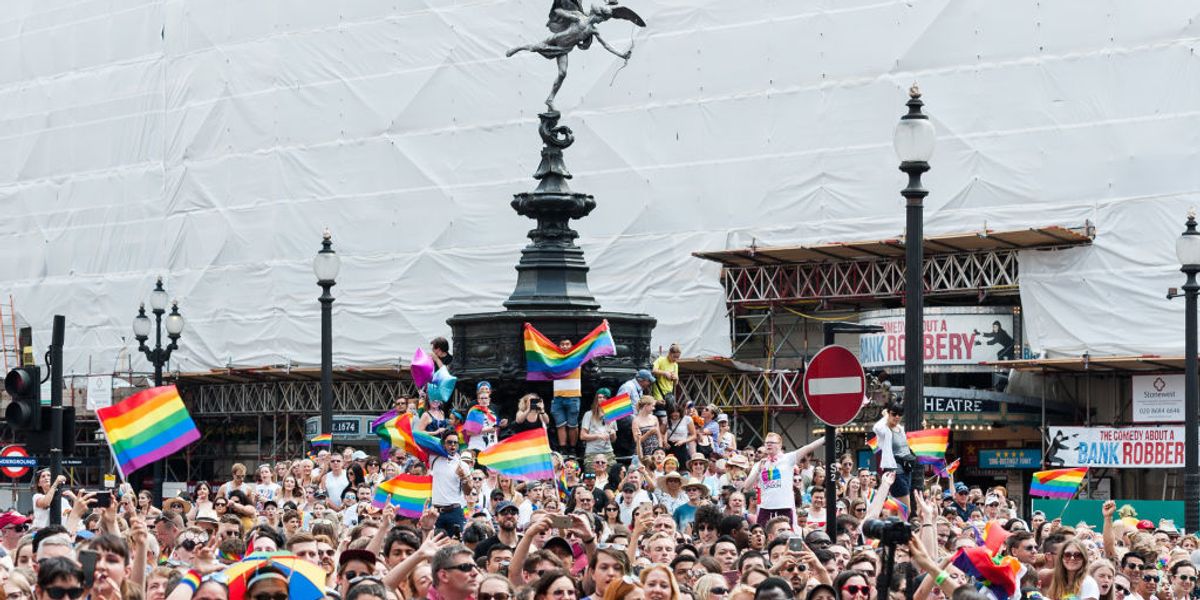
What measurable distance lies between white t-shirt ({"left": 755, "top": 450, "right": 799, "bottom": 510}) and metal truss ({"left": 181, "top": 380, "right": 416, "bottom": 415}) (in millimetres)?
25207

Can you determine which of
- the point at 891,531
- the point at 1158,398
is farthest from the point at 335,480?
the point at 1158,398

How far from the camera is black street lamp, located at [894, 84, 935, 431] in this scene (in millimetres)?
15125

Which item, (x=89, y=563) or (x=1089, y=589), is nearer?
(x=89, y=563)

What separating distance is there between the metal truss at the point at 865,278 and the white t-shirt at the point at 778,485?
17.9 metres

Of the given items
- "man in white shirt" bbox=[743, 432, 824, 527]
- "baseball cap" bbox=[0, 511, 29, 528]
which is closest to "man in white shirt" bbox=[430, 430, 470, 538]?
"man in white shirt" bbox=[743, 432, 824, 527]

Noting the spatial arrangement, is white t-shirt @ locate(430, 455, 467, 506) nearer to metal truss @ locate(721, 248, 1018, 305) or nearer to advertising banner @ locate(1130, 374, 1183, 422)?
advertising banner @ locate(1130, 374, 1183, 422)

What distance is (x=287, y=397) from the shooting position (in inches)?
1770

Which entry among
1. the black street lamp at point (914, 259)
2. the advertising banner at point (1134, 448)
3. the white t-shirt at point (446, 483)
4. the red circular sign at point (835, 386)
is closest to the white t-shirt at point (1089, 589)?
the red circular sign at point (835, 386)

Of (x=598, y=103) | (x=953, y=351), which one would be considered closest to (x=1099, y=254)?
(x=953, y=351)

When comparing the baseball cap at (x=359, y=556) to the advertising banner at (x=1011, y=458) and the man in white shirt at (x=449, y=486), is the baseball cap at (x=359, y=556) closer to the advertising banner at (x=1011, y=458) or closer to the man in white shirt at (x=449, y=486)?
the man in white shirt at (x=449, y=486)

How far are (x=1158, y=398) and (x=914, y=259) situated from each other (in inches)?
727

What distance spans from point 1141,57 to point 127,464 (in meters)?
23.6

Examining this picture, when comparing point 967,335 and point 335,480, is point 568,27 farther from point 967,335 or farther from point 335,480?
point 967,335

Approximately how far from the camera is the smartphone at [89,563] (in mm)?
9569
